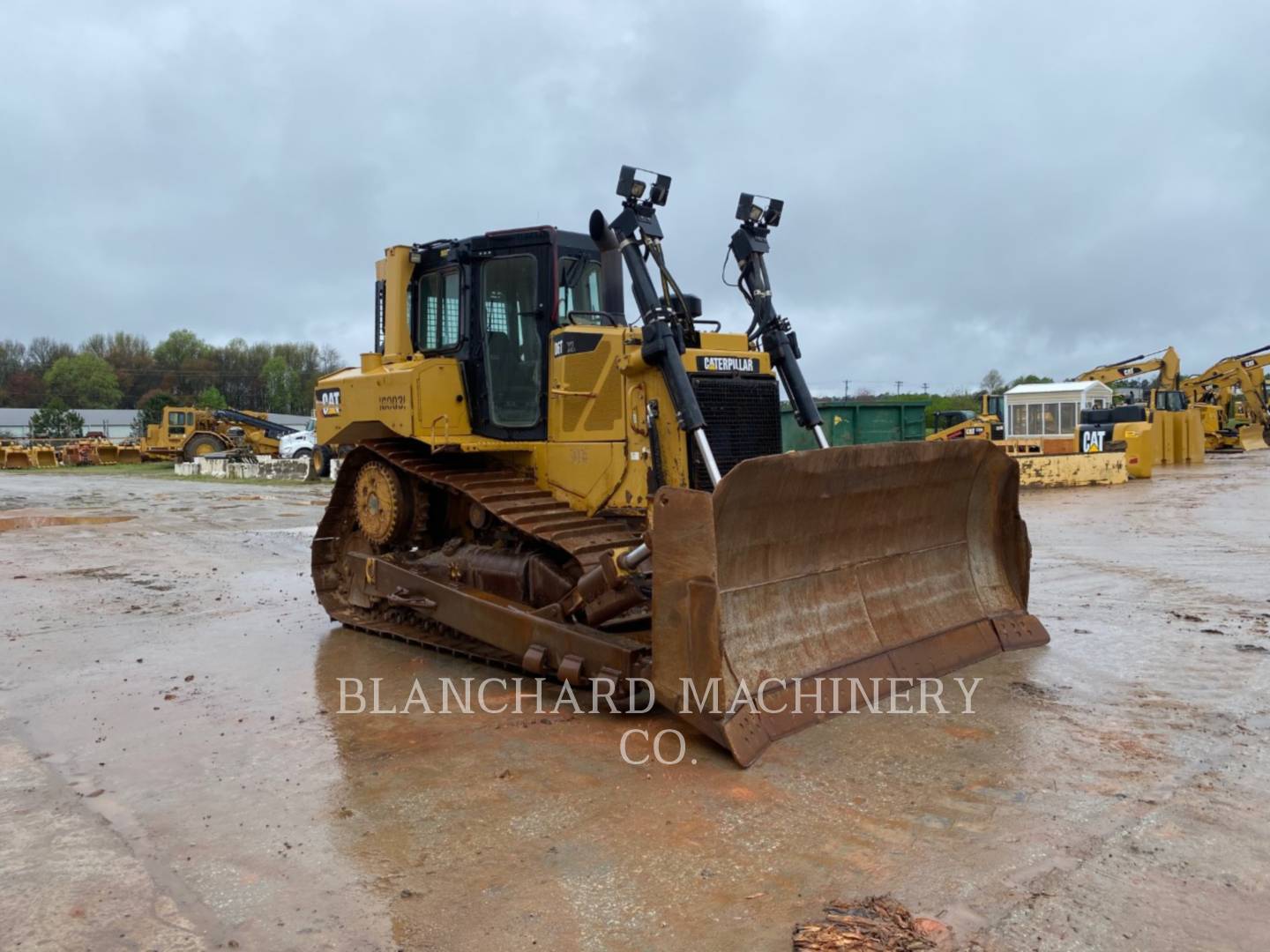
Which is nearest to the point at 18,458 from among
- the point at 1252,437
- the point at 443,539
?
the point at 443,539

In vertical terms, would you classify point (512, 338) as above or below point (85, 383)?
below

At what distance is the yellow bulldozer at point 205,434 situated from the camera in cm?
3853

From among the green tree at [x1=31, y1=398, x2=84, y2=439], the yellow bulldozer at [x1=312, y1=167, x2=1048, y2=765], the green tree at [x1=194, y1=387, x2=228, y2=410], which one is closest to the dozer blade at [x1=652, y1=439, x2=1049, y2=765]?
the yellow bulldozer at [x1=312, y1=167, x2=1048, y2=765]

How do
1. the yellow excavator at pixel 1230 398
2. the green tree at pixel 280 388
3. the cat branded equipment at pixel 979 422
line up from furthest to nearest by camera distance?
the green tree at pixel 280 388 → the yellow excavator at pixel 1230 398 → the cat branded equipment at pixel 979 422

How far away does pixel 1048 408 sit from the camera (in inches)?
1081

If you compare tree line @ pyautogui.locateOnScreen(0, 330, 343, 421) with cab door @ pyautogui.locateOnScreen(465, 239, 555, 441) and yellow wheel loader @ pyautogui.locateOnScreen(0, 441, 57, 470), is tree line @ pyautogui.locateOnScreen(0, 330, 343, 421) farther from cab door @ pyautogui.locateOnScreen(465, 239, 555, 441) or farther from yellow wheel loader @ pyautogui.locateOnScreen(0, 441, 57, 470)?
cab door @ pyautogui.locateOnScreen(465, 239, 555, 441)

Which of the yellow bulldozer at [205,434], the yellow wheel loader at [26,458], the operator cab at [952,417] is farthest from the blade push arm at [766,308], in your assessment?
the yellow wheel loader at [26,458]

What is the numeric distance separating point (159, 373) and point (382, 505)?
9032 cm

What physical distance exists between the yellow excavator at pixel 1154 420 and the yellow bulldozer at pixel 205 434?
2933 cm

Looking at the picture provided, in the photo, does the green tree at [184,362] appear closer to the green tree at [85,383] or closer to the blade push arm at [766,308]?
the green tree at [85,383]

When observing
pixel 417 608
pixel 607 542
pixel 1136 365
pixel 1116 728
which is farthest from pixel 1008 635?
pixel 1136 365

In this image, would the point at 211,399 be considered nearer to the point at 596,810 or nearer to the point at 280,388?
the point at 280,388

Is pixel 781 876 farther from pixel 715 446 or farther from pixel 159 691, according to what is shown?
pixel 159 691

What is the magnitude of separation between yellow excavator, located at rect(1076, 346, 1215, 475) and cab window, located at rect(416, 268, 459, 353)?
20187 millimetres
